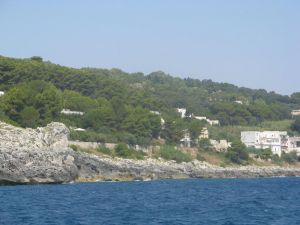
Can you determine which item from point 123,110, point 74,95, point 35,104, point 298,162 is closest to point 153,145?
point 123,110

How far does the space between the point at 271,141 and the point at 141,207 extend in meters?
91.6

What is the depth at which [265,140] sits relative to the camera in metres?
132

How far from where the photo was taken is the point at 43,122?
8425 centimetres

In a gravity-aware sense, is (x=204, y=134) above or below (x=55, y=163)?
above

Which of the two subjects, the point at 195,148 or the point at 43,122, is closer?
the point at 43,122

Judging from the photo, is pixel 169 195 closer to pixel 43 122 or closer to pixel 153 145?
pixel 43 122

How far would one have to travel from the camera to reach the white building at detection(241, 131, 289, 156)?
432 feet

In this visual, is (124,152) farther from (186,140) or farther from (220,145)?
(220,145)

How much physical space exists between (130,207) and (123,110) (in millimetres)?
60911

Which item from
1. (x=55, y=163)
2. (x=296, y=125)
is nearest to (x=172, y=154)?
(x=55, y=163)

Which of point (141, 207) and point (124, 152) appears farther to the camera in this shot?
point (124, 152)

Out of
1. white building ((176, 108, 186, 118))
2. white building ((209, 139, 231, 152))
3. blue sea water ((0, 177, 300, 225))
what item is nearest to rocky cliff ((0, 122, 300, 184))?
blue sea water ((0, 177, 300, 225))

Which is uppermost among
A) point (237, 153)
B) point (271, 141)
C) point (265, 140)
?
point (265, 140)

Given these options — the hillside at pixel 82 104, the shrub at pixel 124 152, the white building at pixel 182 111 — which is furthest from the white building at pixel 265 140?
the shrub at pixel 124 152
